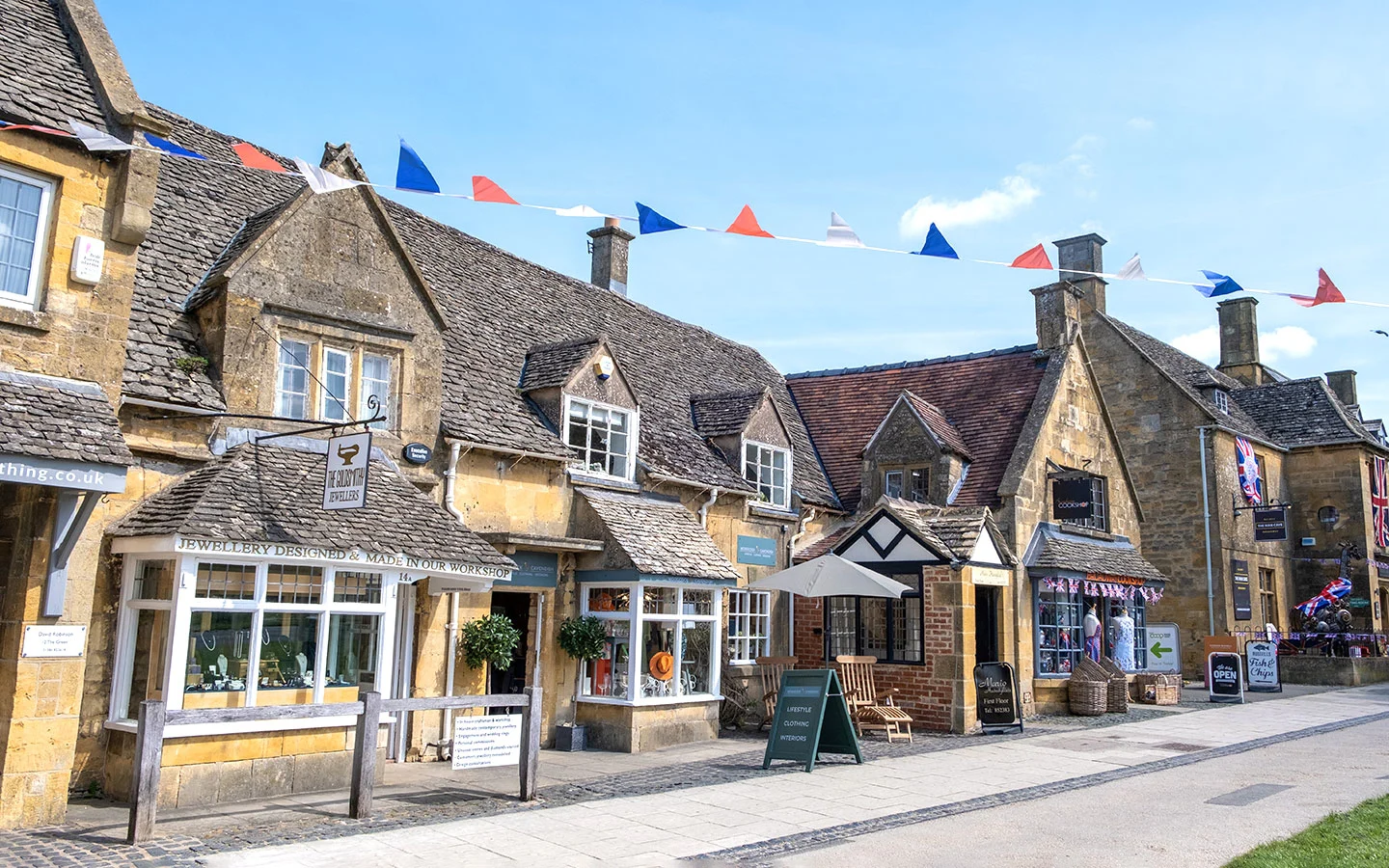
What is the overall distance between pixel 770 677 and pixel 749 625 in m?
1.09

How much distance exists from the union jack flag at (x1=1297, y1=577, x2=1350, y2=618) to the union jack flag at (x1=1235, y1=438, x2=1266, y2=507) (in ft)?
9.71

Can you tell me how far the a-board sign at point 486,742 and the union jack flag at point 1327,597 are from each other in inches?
1100

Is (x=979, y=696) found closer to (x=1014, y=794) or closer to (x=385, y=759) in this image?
(x=1014, y=794)

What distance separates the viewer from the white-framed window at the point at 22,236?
10.2m

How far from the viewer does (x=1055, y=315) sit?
76.4 ft

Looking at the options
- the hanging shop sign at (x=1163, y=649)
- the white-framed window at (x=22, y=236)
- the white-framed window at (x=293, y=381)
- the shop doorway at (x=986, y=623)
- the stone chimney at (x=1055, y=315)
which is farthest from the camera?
the hanging shop sign at (x=1163, y=649)

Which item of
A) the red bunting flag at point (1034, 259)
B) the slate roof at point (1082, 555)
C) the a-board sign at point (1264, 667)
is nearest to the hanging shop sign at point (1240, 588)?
the a-board sign at point (1264, 667)

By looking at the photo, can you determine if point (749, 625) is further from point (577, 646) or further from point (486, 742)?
point (486, 742)

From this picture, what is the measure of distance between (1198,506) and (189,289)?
26.6m

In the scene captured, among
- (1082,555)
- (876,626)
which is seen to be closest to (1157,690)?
(1082,555)

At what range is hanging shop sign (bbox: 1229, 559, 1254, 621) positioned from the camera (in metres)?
30.0

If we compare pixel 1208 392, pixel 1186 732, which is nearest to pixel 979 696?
pixel 1186 732

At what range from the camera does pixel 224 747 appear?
1098 centimetres

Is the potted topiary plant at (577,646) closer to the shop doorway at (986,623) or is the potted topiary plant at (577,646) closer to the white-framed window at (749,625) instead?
the white-framed window at (749,625)
